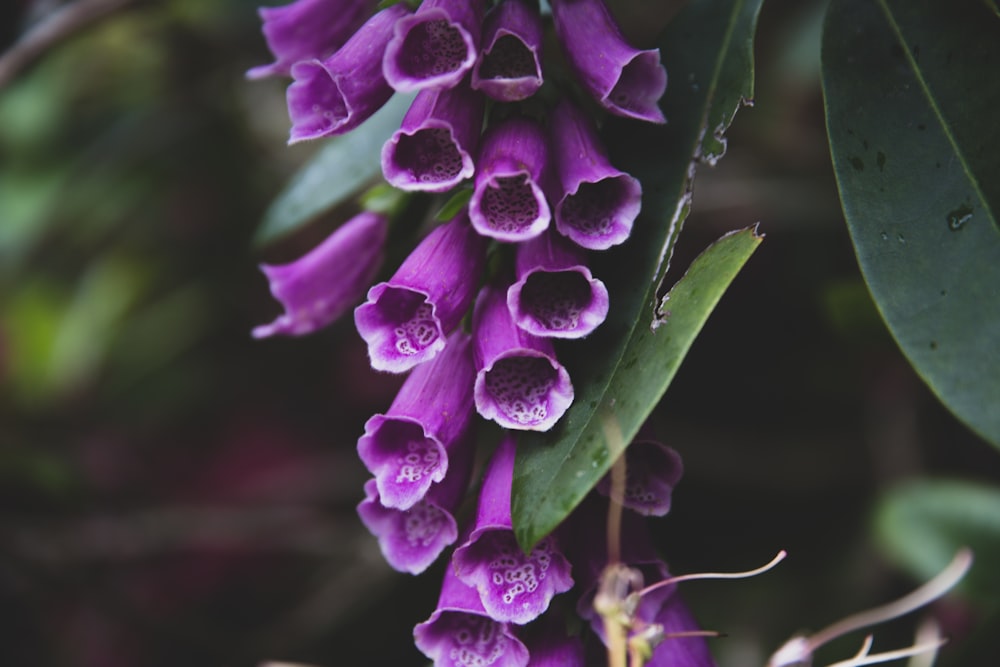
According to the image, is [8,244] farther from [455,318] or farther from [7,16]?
[455,318]

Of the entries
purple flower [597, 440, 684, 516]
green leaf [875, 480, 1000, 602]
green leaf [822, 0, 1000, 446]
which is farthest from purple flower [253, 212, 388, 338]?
green leaf [875, 480, 1000, 602]


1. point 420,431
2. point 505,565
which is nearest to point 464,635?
point 505,565

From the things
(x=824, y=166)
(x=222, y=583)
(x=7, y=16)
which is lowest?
(x=222, y=583)

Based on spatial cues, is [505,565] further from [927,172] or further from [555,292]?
[927,172]

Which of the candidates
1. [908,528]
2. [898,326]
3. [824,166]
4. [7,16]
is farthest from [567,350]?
[7,16]

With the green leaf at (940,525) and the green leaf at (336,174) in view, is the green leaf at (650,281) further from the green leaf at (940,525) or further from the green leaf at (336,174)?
the green leaf at (940,525)

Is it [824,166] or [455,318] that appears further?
[824,166]

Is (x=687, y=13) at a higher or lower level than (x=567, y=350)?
higher
